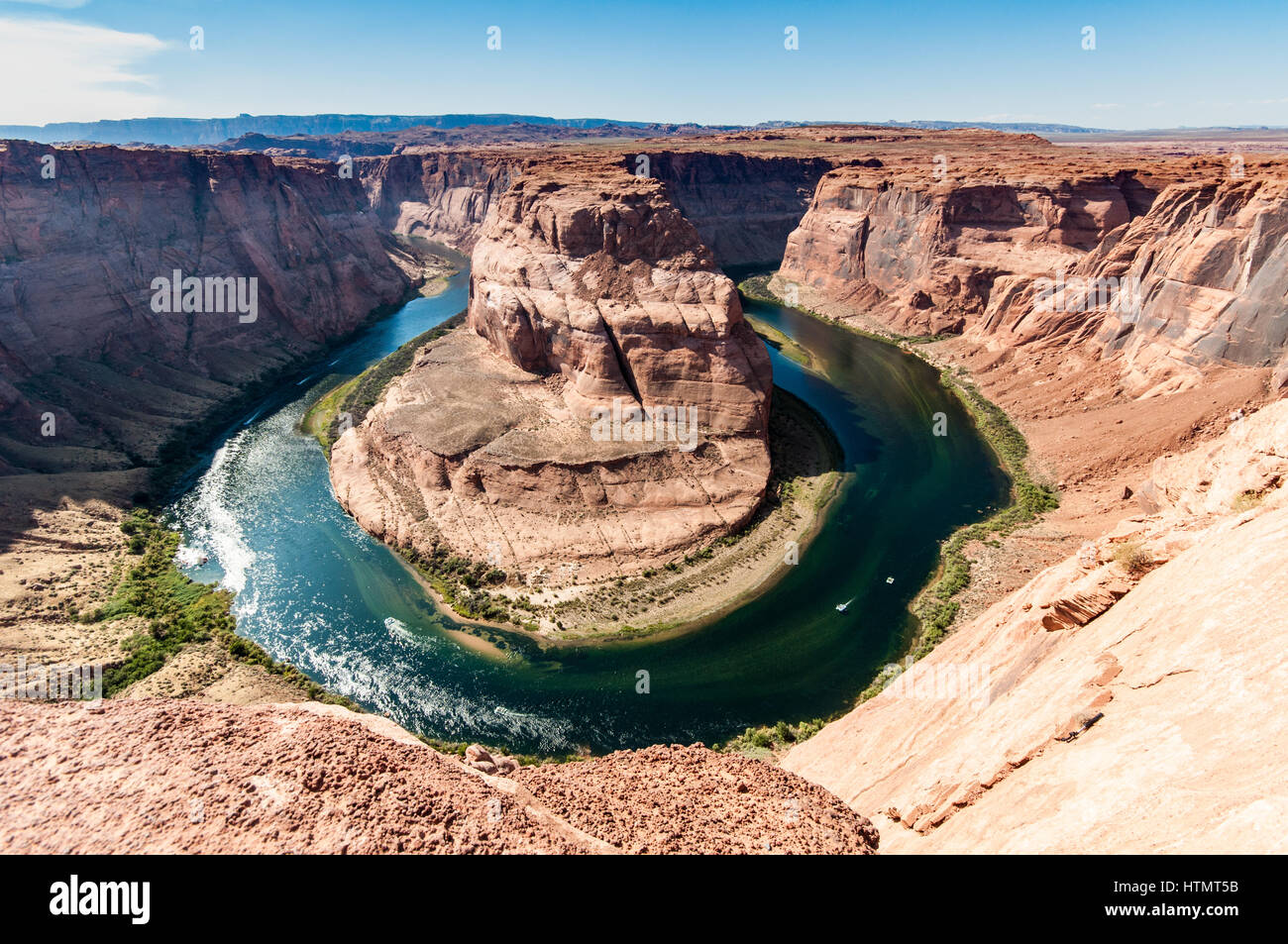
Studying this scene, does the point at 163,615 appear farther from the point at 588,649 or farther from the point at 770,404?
the point at 770,404

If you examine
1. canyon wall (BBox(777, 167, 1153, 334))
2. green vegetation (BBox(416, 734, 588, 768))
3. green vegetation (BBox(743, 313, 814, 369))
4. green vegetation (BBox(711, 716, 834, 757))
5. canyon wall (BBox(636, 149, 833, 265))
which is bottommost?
green vegetation (BBox(416, 734, 588, 768))

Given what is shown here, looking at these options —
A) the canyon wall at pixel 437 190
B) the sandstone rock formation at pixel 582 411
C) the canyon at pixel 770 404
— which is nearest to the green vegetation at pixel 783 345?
the canyon at pixel 770 404

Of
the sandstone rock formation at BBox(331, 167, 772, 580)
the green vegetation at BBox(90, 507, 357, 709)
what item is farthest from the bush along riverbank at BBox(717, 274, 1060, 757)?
the green vegetation at BBox(90, 507, 357, 709)

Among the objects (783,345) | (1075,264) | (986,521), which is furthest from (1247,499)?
(783,345)

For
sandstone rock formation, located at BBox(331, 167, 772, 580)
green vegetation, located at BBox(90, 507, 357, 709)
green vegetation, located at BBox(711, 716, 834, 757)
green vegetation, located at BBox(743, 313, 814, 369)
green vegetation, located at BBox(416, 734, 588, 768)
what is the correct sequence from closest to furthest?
green vegetation, located at BBox(711, 716, 834, 757), green vegetation, located at BBox(416, 734, 588, 768), green vegetation, located at BBox(90, 507, 357, 709), sandstone rock formation, located at BBox(331, 167, 772, 580), green vegetation, located at BBox(743, 313, 814, 369)

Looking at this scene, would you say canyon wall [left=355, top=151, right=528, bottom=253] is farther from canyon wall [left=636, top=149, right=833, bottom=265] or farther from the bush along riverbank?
the bush along riverbank

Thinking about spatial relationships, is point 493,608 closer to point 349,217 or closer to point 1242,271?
point 1242,271

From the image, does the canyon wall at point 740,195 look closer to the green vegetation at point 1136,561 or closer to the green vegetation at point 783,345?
the green vegetation at point 783,345
